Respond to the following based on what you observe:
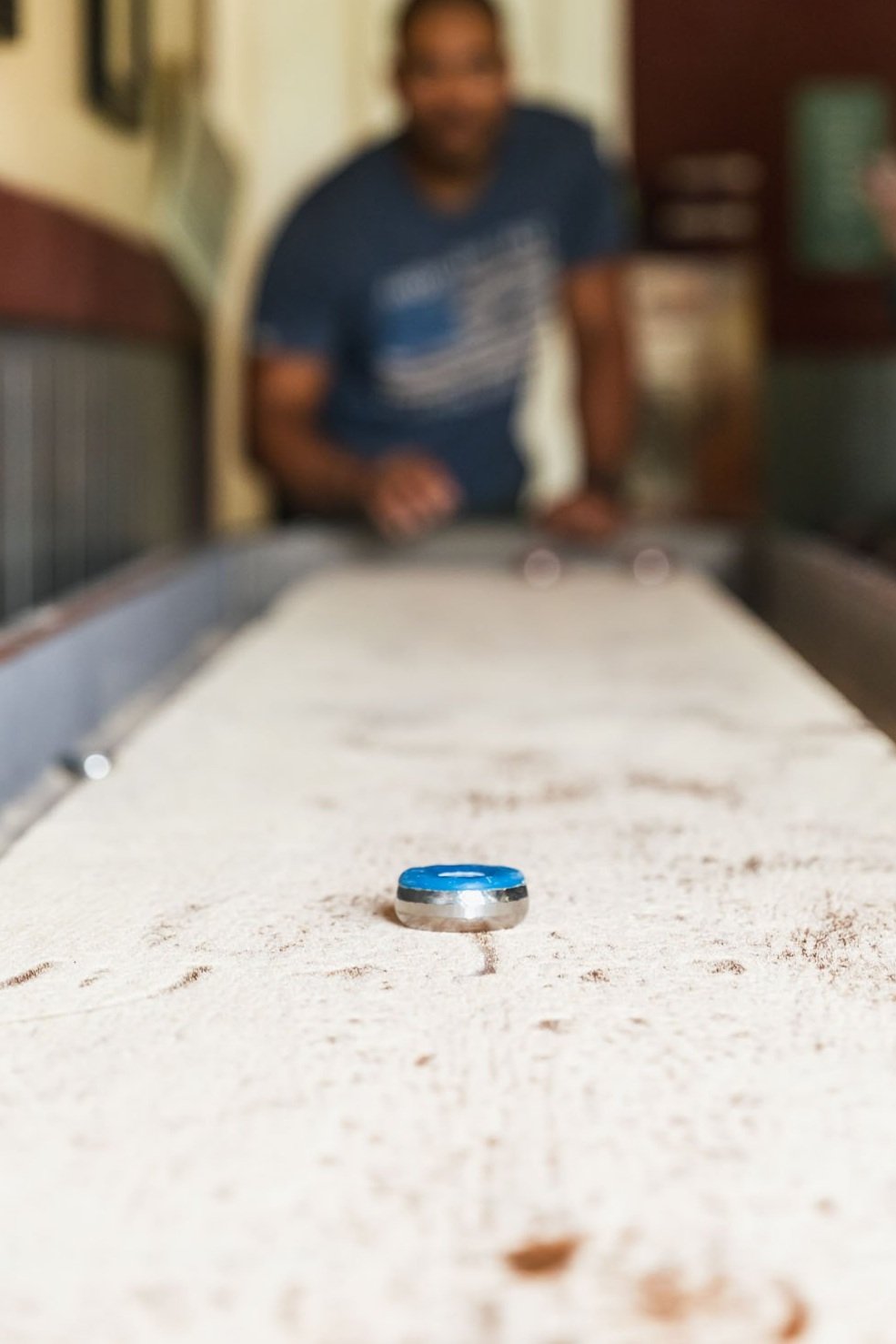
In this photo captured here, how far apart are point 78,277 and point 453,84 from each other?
0.82 metres

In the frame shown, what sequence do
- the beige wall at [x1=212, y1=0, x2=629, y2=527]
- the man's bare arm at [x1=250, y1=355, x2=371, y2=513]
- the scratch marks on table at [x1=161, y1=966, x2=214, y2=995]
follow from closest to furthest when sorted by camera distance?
the scratch marks on table at [x1=161, y1=966, x2=214, y2=995] → the man's bare arm at [x1=250, y1=355, x2=371, y2=513] → the beige wall at [x1=212, y1=0, x2=629, y2=527]

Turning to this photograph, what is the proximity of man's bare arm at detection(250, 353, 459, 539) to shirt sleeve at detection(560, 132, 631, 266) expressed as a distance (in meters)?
0.50

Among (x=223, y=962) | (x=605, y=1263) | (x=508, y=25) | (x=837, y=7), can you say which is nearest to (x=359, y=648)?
(x=223, y=962)

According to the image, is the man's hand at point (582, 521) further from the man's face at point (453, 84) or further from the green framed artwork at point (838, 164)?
the green framed artwork at point (838, 164)

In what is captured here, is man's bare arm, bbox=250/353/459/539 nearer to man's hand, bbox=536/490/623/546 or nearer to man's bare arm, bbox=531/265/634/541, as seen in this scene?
man's hand, bbox=536/490/623/546

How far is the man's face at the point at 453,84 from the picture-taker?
314 centimetres

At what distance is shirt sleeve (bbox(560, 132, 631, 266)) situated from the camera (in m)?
3.31

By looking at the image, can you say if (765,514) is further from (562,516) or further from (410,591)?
(410,591)

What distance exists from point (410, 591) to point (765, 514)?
3.07 metres

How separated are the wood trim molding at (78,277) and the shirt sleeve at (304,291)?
0.26 m

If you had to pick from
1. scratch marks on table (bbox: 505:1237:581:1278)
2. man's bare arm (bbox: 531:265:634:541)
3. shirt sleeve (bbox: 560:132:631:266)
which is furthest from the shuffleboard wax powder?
shirt sleeve (bbox: 560:132:631:266)

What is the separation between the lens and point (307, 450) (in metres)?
3.09

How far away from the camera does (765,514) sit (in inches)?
201

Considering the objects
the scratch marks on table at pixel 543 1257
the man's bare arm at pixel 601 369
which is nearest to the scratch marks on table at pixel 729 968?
the scratch marks on table at pixel 543 1257
